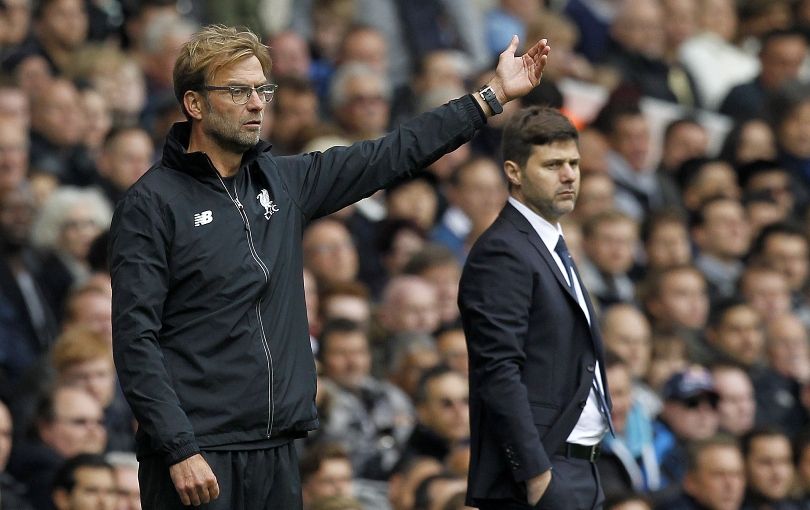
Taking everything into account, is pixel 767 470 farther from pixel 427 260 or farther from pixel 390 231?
pixel 390 231

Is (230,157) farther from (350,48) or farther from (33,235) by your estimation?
(350,48)

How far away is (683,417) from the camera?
10281mm

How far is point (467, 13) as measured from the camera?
15.2 m

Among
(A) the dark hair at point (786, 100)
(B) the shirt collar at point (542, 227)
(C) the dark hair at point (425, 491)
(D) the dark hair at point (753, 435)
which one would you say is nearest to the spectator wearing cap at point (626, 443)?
(D) the dark hair at point (753, 435)

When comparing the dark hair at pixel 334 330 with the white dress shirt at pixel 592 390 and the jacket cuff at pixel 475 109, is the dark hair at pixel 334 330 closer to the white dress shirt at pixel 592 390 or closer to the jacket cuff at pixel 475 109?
the white dress shirt at pixel 592 390

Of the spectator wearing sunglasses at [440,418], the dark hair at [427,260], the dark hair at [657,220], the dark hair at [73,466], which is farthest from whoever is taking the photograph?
the dark hair at [657,220]

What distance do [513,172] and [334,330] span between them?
11.3ft

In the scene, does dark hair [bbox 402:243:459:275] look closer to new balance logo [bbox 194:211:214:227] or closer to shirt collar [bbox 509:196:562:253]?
shirt collar [bbox 509:196:562:253]

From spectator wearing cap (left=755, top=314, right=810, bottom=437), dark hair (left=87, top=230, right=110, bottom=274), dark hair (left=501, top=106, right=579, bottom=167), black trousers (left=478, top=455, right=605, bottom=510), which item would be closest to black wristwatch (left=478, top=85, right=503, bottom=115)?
dark hair (left=501, top=106, right=579, bottom=167)

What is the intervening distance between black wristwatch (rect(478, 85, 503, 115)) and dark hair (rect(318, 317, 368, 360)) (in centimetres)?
402

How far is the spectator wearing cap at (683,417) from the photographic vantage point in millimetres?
10148

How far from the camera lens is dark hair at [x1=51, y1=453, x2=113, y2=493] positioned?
25.8 ft

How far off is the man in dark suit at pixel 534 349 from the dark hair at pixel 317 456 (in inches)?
91.7

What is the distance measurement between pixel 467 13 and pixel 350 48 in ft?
6.41
